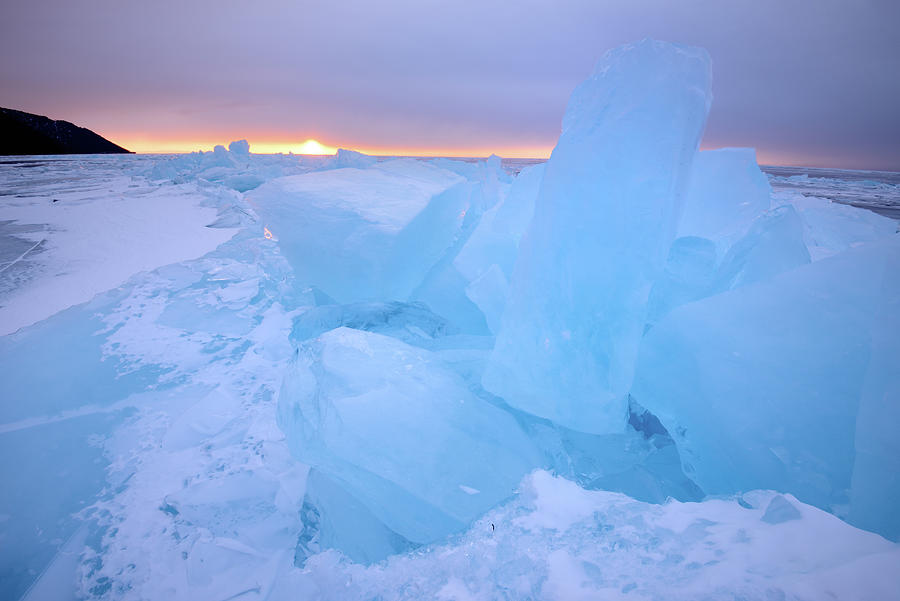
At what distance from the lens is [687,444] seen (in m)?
1.48

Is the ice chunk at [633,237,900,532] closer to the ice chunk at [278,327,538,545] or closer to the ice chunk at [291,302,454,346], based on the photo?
the ice chunk at [278,327,538,545]

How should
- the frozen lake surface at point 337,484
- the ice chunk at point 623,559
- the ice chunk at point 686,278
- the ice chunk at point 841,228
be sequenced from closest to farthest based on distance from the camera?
the ice chunk at point 623,559 < the frozen lake surface at point 337,484 < the ice chunk at point 686,278 < the ice chunk at point 841,228

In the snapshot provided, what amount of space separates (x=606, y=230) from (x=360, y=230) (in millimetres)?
1934

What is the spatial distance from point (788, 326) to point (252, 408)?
2.31 m

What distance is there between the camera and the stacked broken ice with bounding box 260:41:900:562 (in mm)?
1209

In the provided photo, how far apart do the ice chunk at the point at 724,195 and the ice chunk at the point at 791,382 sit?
1462mm

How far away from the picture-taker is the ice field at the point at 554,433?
102cm

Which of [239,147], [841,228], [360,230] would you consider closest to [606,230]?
[360,230]

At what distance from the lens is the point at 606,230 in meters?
1.45

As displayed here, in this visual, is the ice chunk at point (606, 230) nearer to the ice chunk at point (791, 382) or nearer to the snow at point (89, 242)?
the ice chunk at point (791, 382)

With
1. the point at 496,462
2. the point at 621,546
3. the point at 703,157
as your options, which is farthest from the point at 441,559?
the point at 703,157

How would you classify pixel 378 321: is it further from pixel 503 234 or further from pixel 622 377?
pixel 622 377

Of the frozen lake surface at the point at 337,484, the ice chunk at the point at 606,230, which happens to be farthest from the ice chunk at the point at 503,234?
the ice chunk at the point at 606,230

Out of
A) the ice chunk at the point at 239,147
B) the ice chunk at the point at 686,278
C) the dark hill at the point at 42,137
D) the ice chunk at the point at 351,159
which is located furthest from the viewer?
the dark hill at the point at 42,137
